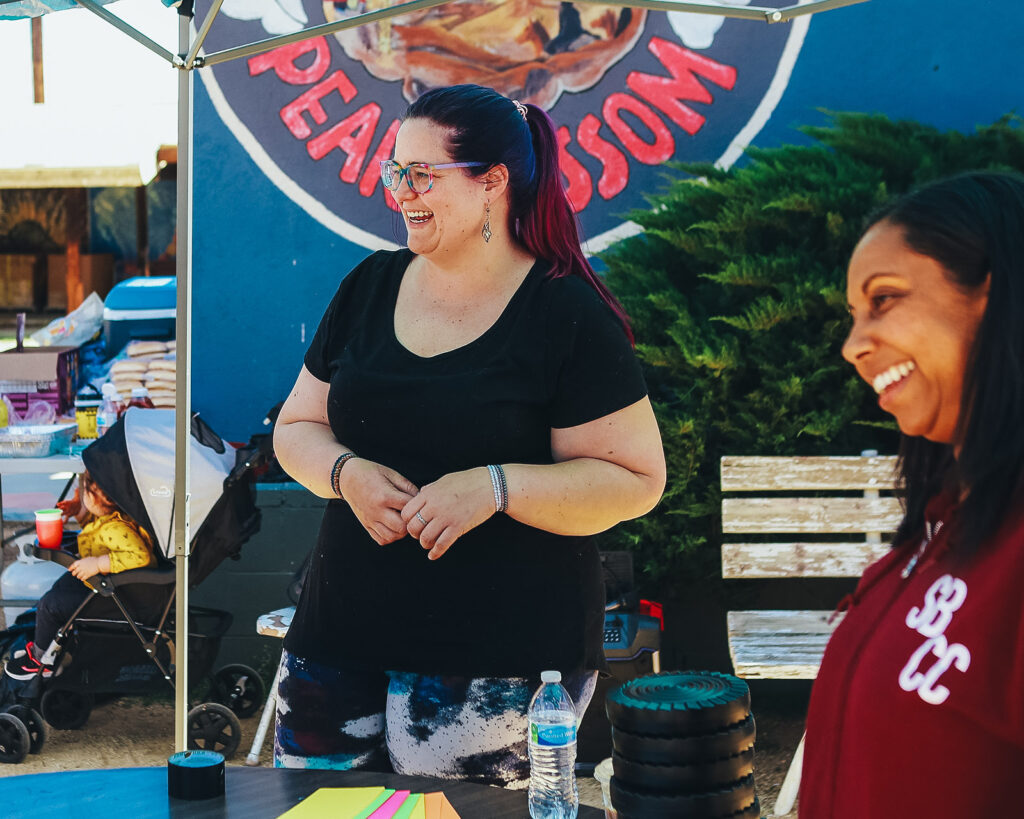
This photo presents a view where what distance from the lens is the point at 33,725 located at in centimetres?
419

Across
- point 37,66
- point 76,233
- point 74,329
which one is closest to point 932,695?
point 74,329

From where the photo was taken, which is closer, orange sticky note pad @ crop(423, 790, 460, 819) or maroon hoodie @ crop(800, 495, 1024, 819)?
maroon hoodie @ crop(800, 495, 1024, 819)

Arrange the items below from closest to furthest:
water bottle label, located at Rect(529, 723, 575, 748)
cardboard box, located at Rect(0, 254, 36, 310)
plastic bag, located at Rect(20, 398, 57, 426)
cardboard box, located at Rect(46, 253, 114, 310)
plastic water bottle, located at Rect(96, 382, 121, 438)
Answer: water bottle label, located at Rect(529, 723, 575, 748)
plastic water bottle, located at Rect(96, 382, 121, 438)
plastic bag, located at Rect(20, 398, 57, 426)
cardboard box, located at Rect(46, 253, 114, 310)
cardboard box, located at Rect(0, 254, 36, 310)

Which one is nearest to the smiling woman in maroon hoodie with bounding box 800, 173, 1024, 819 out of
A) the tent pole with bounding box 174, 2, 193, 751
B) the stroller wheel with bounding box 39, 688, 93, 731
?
the tent pole with bounding box 174, 2, 193, 751

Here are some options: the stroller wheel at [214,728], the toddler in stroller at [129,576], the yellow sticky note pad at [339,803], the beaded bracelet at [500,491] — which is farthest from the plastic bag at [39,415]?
the yellow sticky note pad at [339,803]

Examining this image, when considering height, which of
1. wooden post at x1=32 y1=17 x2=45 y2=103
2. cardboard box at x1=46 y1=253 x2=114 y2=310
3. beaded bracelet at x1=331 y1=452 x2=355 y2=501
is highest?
wooden post at x1=32 y1=17 x2=45 y2=103

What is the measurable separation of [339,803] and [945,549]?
2.96 ft

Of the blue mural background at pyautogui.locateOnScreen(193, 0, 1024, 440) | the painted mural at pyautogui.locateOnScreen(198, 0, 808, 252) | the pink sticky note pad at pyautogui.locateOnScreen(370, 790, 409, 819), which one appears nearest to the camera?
the pink sticky note pad at pyautogui.locateOnScreen(370, 790, 409, 819)

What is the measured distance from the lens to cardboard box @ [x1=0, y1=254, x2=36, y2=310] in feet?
36.0

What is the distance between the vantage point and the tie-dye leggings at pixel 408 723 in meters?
1.86

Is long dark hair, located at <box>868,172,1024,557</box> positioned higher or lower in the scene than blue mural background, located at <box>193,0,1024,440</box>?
higher

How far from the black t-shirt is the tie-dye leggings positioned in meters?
0.03

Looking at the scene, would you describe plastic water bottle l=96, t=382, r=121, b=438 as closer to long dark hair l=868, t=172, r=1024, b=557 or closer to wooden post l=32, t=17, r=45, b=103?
long dark hair l=868, t=172, r=1024, b=557

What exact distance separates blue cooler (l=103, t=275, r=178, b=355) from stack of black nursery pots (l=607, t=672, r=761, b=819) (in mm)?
4681
